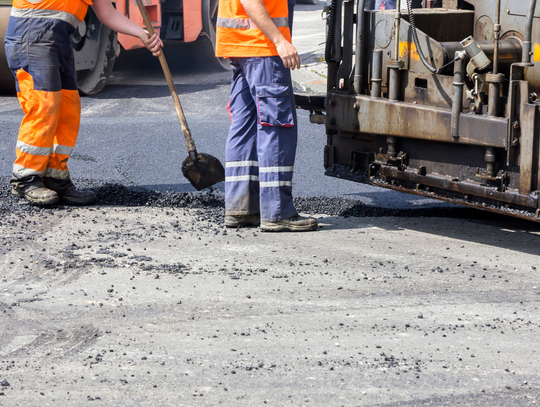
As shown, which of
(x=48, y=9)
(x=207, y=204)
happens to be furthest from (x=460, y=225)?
(x=48, y=9)

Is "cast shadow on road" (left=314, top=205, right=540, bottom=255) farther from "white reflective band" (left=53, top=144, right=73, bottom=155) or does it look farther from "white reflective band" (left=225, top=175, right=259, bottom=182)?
"white reflective band" (left=53, top=144, right=73, bottom=155)

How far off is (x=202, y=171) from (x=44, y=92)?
1.09 meters

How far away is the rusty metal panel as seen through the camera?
150 inches

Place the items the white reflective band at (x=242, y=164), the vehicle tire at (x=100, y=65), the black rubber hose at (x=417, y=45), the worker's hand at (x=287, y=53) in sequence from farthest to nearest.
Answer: the vehicle tire at (x=100, y=65), the white reflective band at (x=242, y=164), the worker's hand at (x=287, y=53), the black rubber hose at (x=417, y=45)

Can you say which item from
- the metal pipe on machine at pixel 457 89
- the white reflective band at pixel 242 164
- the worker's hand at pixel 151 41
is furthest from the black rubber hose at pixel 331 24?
the worker's hand at pixel 151 41

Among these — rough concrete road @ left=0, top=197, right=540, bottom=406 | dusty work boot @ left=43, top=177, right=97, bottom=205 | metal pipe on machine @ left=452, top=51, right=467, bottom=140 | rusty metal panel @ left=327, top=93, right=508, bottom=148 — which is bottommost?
rough concrete road @ left=0, top=197, right=540, bottom=406

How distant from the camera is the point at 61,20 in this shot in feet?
15.9

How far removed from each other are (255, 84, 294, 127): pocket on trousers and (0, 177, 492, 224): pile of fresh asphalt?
0.73 meters

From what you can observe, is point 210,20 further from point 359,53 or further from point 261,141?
point 261,141

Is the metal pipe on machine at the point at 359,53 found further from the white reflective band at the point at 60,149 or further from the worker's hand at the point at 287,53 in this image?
the white reflective band at the point at 60,149

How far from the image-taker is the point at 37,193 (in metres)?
4.91

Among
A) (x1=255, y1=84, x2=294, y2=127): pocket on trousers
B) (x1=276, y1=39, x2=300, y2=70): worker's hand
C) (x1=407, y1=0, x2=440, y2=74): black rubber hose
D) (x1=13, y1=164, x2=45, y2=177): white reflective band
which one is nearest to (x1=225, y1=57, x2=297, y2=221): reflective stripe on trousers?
(x1=255, y1=84, x2=294, y2=127): pocket on trousers

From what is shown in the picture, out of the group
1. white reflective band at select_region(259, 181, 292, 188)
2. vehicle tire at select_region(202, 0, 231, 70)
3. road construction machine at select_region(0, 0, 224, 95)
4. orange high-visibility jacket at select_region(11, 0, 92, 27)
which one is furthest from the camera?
vehicle tire at select_region(202, 0, 231, 70)

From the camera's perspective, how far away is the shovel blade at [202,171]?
5.11 meters
